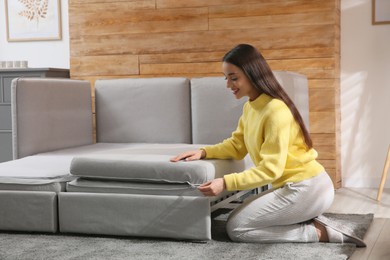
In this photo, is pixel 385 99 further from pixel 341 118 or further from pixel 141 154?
pixel 141 154

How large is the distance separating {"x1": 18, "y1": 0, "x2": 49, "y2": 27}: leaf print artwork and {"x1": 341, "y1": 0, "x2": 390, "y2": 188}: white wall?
2.43 metres

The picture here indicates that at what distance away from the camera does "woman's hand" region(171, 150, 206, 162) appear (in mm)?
3121

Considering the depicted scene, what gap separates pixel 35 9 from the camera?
566 cm

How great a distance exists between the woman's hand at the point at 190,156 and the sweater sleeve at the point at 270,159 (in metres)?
0.30

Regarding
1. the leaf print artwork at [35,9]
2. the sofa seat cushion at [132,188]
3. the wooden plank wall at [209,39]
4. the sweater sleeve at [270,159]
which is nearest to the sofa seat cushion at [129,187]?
the sofa seat cushion at [132,188]

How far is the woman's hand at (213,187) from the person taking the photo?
9.36 ft

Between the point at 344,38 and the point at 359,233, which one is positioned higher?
the point at 344,38

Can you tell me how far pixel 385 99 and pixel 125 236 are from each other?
240 centimetres

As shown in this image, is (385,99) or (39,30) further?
(39,30)

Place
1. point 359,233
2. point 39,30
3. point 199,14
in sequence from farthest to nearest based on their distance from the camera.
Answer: point 39,30
point 199,14
point 359,233

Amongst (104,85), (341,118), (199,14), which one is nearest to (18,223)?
(104,85)

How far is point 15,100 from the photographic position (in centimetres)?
393

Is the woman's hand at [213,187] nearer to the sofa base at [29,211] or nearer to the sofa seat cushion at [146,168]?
the sofa seat cushion at [146,168]

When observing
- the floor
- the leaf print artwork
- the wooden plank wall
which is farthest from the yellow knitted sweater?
the leaf print artwork
